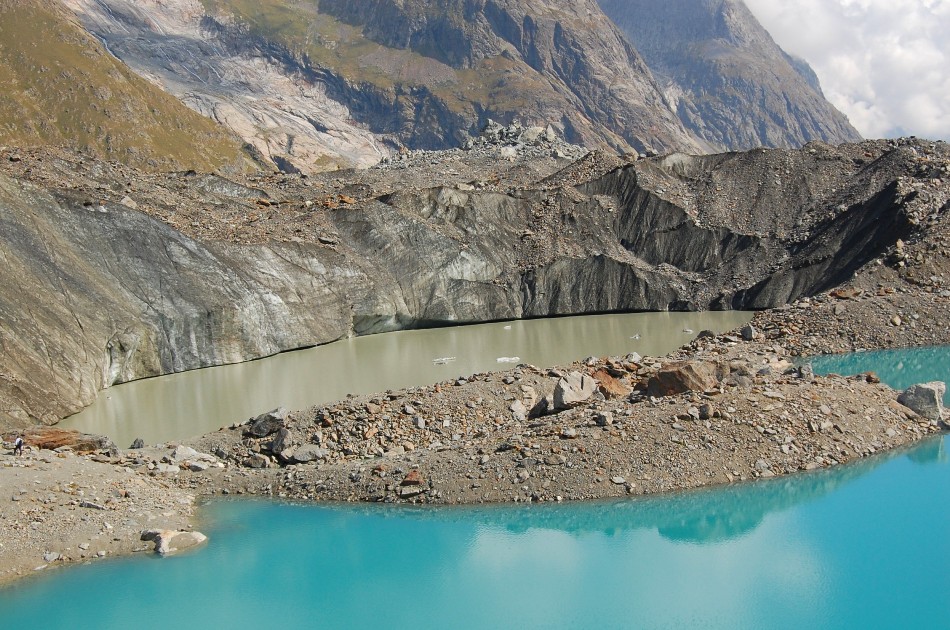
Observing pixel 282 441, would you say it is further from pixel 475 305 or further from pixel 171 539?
pixel 475 305

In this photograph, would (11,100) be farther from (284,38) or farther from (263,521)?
(284,38)

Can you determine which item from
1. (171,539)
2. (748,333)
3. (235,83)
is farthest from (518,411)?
(235,83)

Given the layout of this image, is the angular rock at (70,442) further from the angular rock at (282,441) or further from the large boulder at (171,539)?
the large boulder at (171,539)

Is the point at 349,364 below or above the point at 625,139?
below

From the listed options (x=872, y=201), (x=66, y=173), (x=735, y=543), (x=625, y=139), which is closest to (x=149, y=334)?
(x=66, y=173)

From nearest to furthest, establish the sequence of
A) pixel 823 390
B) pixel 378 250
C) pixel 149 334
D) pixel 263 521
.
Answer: pixel 263 521
pixel 823 390
pixel 149 334
pixel 378 250

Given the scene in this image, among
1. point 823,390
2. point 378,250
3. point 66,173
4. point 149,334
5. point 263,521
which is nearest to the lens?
point 263,521
